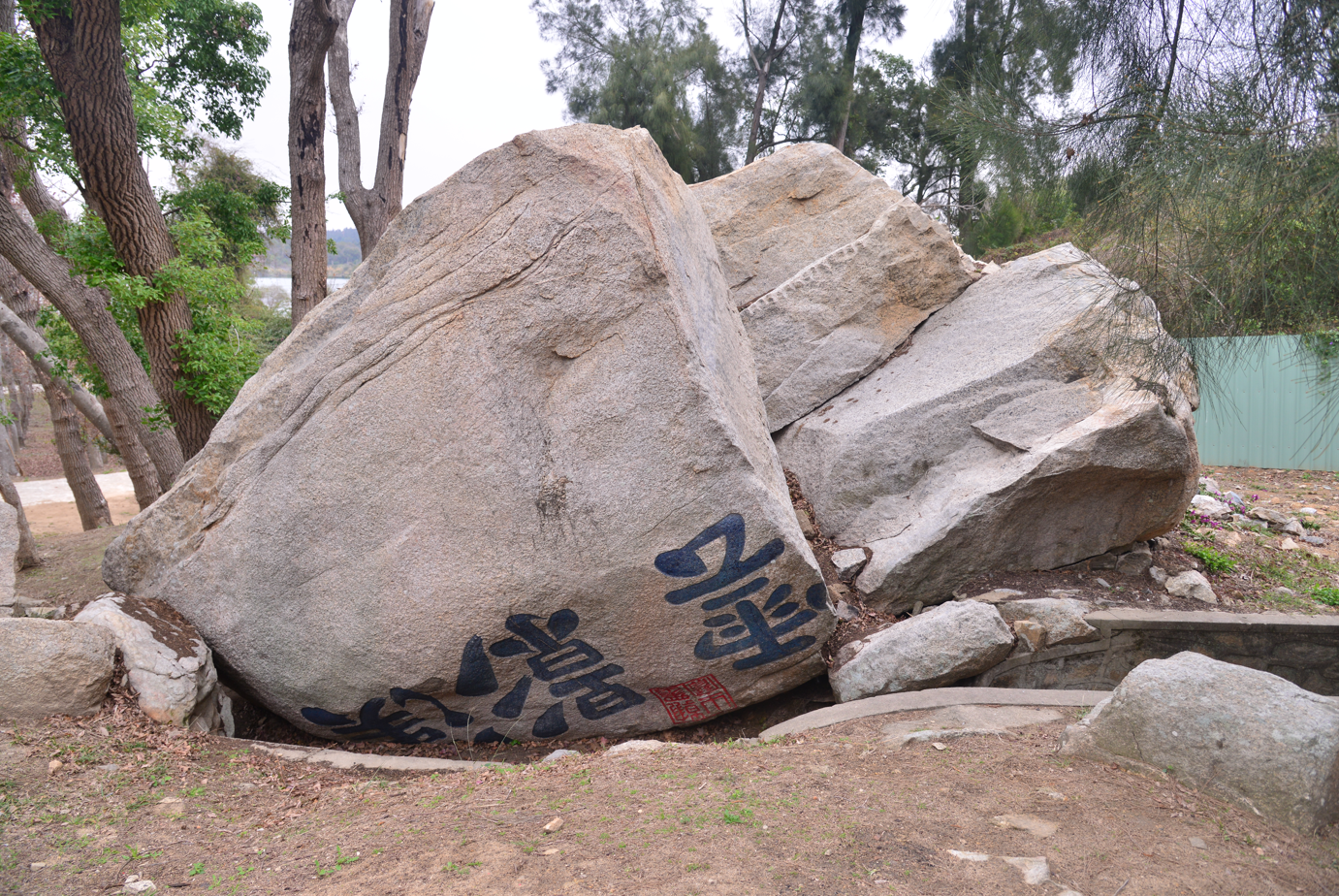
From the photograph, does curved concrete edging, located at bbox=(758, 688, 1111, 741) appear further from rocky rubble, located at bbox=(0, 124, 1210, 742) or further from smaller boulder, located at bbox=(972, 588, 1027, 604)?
smaller boulder, located at bbox=(972, 588, 1027, 604)

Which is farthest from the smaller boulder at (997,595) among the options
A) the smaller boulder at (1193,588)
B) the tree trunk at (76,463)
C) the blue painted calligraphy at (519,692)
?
the tree trunk at (76,463)

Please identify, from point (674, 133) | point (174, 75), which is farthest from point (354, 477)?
Result: point (674, 133)

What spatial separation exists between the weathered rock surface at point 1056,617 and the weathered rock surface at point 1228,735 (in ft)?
5.32

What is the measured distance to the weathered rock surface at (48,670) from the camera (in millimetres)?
3574

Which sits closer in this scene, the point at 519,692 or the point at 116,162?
the point at 519,692

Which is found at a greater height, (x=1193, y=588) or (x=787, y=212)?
(x=787, y=212)

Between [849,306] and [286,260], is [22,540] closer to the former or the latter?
[849,306]

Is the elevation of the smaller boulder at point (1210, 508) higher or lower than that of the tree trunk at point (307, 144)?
lower

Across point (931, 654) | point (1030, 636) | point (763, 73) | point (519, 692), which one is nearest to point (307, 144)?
point (519, 692)

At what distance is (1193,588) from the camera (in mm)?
5406

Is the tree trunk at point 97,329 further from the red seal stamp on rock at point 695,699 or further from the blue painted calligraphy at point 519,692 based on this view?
the red seal stamp on rock at point 695,699

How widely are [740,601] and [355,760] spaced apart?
217cm

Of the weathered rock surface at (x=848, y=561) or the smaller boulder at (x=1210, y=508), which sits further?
the smaller boulder at (x=1210, y=508)

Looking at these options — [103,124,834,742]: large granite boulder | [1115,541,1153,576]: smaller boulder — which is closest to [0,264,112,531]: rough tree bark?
[103,124,834,742]: large granite boulder
